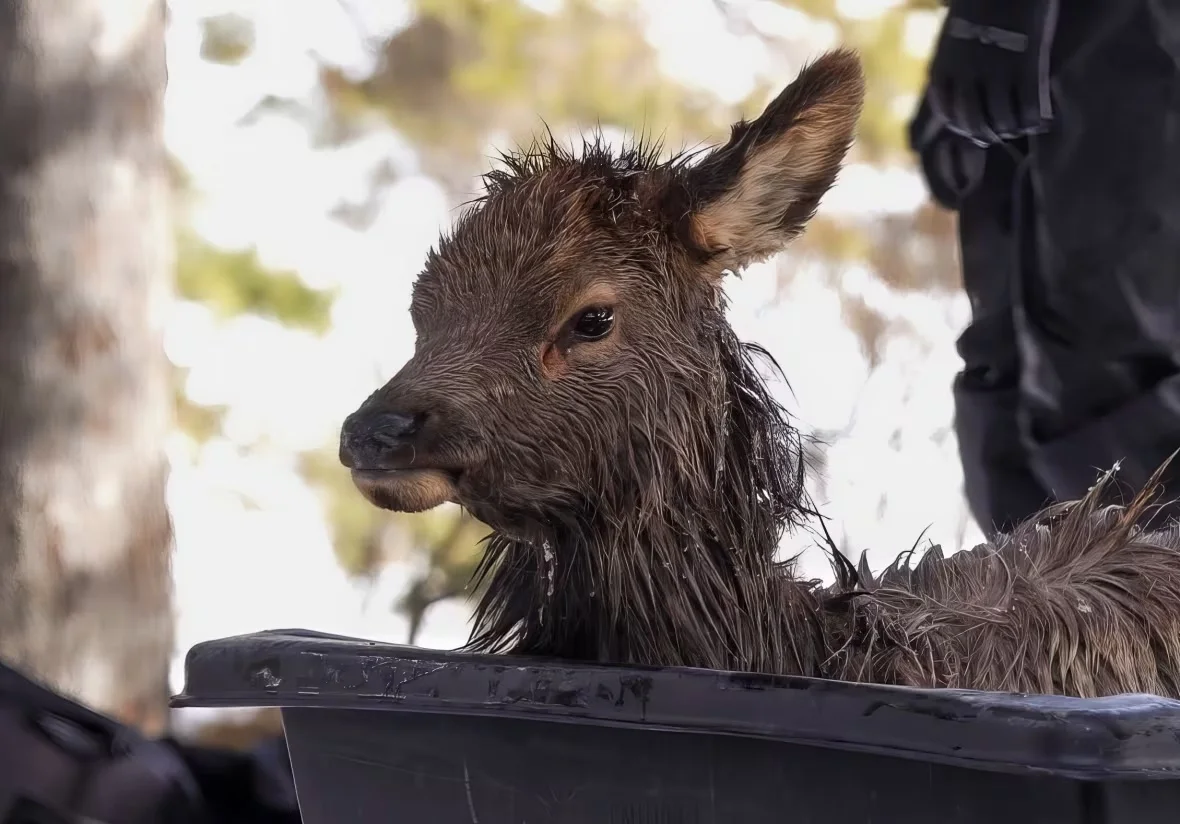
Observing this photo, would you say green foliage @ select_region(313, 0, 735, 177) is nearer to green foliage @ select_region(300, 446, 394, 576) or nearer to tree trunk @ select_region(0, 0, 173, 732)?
green foliage @ select_region(300, 446, 394, 576)

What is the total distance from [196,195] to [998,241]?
471 centimetres

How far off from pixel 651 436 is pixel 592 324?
126 mm

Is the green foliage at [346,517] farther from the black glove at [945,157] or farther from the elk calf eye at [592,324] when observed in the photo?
the elk calf eye at [592,324]

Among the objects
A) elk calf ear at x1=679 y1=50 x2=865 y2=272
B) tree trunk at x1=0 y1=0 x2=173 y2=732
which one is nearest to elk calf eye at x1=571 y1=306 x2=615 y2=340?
elk calf ear at x1=679 y1=50 x2=865 y2=272

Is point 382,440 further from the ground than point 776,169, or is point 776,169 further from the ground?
point 776,169

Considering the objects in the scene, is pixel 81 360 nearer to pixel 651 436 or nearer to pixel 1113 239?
pixel 651 436

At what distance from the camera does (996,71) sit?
1.84m

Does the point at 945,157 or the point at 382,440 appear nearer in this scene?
the point at 382,440

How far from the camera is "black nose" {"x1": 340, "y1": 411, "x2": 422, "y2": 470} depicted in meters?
1.13

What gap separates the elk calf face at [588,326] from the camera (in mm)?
1179

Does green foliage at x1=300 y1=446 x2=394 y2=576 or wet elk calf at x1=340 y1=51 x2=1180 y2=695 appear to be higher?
green foliage at x1=300 y1=446 x2=394 y2=576

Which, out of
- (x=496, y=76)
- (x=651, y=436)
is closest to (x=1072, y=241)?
(x=651, y=436)

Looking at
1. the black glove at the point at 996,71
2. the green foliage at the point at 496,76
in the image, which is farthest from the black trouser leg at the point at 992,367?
the green foliage at the point at 496,76

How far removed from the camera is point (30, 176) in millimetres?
2953
